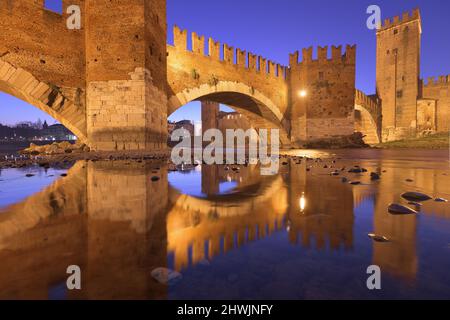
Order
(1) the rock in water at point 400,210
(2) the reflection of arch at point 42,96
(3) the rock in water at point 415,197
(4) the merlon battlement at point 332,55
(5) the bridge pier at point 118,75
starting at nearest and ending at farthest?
(1) the rock in water at point 400,210
(3) the rock in water at point 415,197
(2) the reflection of arch at point 42,96
(5) the bridge pier at point 118,75
(4) the merlon battlement at point 332,55

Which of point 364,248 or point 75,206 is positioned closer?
point 364,248

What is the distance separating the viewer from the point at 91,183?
339 cm

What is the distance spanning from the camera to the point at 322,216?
6.27 feet

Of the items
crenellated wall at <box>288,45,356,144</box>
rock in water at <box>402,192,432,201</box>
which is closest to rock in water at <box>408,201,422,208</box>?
rock in water at <box>402,192,432,201</box>

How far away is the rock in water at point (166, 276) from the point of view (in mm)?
993

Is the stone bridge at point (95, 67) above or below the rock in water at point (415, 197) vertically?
above

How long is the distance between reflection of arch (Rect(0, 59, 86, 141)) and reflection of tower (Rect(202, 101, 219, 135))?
2964cm

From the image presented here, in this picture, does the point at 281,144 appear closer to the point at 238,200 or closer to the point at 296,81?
the point at 296,81

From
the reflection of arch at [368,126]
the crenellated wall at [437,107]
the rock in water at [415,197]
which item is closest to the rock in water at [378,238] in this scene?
the rock in water at [415,197]

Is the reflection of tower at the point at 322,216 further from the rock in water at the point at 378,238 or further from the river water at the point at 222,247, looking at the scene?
the rock in water at the point at 378,238

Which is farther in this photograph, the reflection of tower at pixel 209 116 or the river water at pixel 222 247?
the reflection of tower at pixel 209 116

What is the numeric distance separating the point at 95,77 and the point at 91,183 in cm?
858

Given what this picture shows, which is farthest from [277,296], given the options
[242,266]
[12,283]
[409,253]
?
[12,283]

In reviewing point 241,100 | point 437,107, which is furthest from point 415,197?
point 437,107
